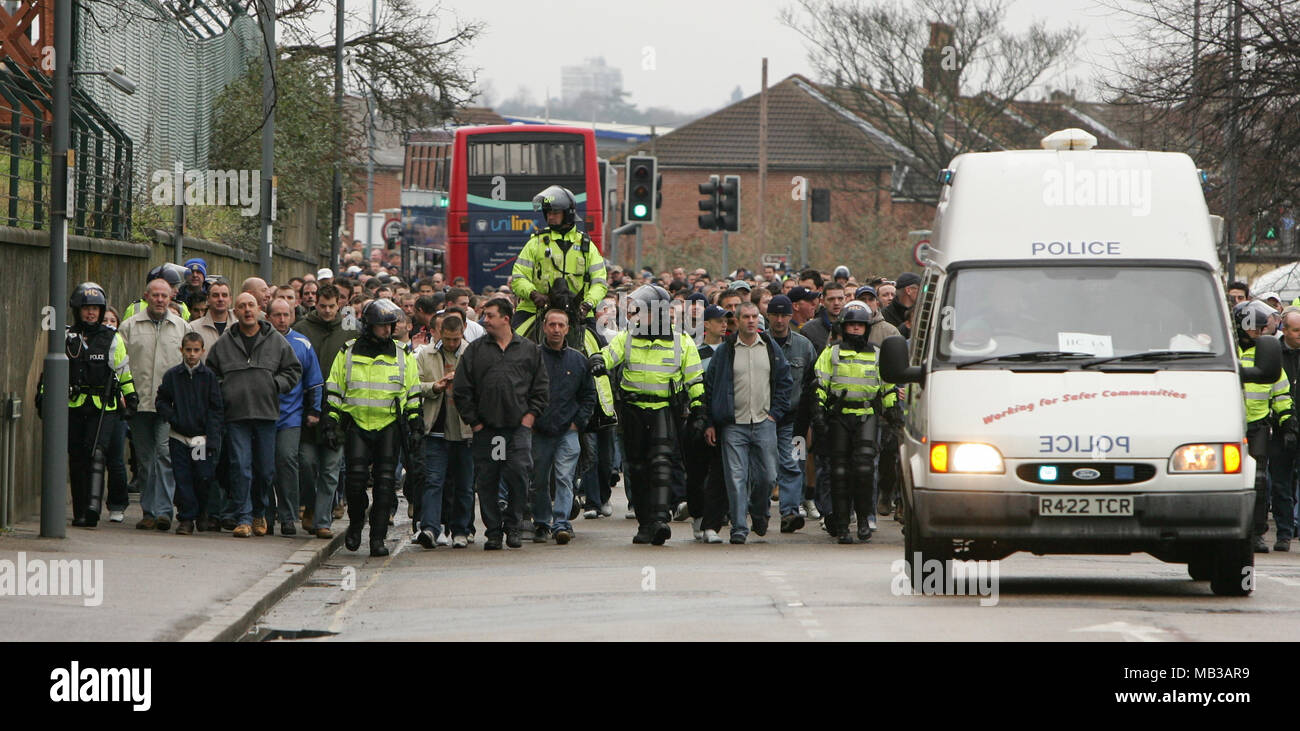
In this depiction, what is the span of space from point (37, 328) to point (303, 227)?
26647mm

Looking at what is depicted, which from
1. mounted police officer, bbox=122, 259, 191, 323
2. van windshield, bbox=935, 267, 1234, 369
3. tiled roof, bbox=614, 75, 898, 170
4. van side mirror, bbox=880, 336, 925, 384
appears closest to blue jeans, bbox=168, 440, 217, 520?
mounted police officer, bbox=122, 259, 191, 323

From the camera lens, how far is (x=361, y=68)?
41.0 metres

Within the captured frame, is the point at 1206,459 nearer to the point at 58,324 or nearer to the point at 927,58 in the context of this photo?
the point at 58,324

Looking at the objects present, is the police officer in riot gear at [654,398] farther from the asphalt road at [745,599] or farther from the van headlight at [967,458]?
the van headlight at [967,458]

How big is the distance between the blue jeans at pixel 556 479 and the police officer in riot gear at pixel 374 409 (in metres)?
1.09

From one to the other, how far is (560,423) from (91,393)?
3.45 meters

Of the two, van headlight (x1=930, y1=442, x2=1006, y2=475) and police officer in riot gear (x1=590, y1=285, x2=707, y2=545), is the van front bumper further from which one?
police officer in riot gear (x1=590, y1=285, x2=707, y2=545)

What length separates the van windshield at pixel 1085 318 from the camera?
1134 centimetres

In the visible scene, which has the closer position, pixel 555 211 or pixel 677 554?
pixel 677 554

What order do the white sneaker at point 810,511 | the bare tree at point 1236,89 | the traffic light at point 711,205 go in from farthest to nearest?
the traffic light at point 711,205
the bare tree at point 1236,89
the white sneaker at point 810,511

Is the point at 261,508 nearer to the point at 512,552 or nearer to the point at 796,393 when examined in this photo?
the point at 512,552

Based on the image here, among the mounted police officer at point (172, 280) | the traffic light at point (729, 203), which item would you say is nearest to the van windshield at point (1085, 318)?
the mounted police officer at point (172, 280)
